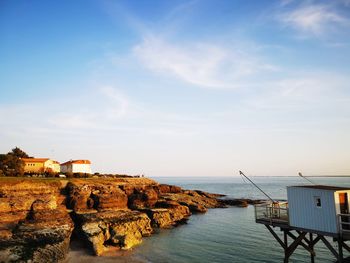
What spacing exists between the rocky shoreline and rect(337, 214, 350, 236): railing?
24.7 m

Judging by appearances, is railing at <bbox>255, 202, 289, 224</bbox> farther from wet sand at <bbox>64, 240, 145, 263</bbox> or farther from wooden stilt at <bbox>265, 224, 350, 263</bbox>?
wet sand at <bbox>64, 240, 145, 263</bbox>

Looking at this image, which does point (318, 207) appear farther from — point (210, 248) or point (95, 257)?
point (95, 257)

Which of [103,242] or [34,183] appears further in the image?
[34,183]

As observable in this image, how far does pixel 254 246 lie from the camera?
37531mm

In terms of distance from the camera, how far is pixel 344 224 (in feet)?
68.1

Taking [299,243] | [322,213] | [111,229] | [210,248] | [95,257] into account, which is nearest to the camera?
[322,213]

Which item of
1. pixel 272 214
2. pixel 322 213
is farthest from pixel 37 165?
pixel 322 213

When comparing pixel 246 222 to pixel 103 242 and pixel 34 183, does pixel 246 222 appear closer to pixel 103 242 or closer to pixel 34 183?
pixel 103 242

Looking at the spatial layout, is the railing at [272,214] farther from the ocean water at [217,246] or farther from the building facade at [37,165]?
the building facade at [37,165]

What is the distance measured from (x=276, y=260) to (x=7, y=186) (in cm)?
3838

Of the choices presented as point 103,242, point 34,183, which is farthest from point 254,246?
point 34,183

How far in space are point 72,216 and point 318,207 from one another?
35.1m

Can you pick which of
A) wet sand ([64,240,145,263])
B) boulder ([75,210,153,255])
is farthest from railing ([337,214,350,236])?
boulder ([75,210,153,255])

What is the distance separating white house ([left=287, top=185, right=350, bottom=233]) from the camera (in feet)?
68.2
